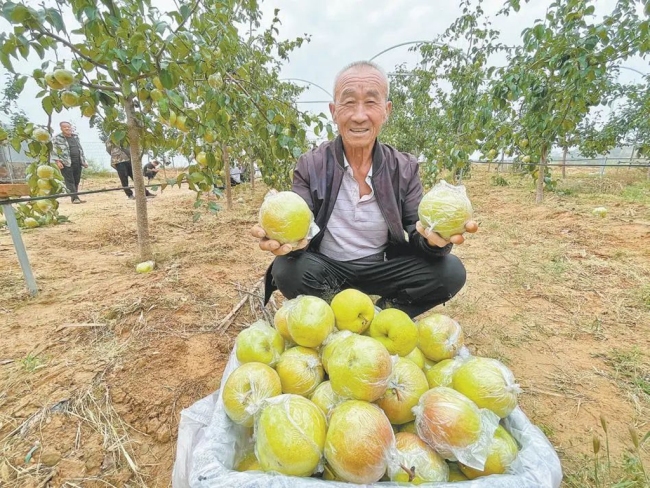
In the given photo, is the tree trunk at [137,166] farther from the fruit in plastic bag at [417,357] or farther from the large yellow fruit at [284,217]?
the fruit in plastic bag at [417,357]

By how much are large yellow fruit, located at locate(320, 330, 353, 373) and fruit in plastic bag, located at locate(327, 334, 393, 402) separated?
125mm

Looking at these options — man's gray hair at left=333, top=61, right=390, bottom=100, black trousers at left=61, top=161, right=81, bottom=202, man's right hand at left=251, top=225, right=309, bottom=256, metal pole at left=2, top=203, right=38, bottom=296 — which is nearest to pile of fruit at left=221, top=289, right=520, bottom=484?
man's right hand at left=251, top=225, right=309, bottom=256

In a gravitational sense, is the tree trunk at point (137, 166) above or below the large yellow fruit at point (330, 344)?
above

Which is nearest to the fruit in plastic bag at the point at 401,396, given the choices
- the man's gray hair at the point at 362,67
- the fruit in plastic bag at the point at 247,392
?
the fruit in plastic bag at the point at 247,392

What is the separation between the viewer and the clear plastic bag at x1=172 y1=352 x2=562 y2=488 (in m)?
0.80

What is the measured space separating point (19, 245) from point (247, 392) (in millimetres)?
2607

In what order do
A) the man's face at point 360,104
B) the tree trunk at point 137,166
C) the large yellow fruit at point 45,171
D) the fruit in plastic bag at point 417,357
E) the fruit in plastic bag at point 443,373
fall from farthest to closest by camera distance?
the tree trunk at point 137,166 → the large yellow fruit at point 45,171 → the man's face at point 360,104 → the fruit in plastic bag at point 417,357 → the fruit in plastic bag at point 443,373

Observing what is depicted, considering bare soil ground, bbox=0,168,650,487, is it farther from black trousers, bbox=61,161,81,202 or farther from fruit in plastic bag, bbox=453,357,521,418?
black trousers, bbox=61,161,81,202

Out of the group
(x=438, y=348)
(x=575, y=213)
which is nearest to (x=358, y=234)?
(x=438, y=348)

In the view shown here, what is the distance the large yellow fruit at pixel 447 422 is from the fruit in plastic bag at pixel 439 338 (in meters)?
0.31

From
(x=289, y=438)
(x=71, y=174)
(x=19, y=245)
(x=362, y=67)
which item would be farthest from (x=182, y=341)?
(x=71, y=174)

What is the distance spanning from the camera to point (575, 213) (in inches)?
240

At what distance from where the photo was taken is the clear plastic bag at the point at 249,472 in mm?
797

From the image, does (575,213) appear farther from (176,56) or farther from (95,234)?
(95,234)
